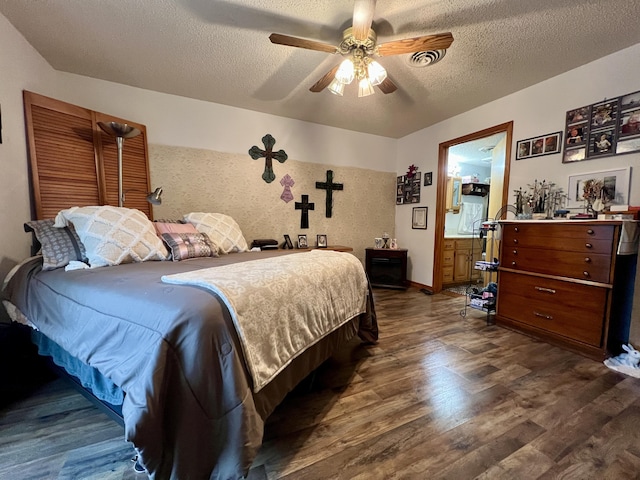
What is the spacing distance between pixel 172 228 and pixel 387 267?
124 inches

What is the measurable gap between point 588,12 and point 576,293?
206 centimetres

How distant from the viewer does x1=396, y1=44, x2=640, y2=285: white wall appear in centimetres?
220

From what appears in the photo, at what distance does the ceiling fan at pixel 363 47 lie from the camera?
5.32 ft

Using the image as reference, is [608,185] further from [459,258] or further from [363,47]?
[363,47]

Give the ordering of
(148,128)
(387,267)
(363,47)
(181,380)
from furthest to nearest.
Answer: (387,267), (148,128), (363,47), (181,380)

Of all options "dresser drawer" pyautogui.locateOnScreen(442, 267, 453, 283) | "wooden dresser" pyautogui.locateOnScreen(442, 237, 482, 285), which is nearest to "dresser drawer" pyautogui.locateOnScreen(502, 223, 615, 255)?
"wooden dresser" pyautogui.locateOnScreen(442, 237, 482, 285)

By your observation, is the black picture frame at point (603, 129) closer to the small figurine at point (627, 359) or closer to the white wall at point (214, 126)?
the small figurine at point (627, 359)

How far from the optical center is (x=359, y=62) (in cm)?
197

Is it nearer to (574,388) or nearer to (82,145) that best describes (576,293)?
(574,388)

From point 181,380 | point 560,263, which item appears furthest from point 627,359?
point 181,380

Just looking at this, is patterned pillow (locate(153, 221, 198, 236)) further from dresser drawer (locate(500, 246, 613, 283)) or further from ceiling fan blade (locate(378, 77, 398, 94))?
dresser drawer (locate(500, 246, 613, 283))

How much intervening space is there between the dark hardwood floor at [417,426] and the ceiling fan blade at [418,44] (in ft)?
7.32

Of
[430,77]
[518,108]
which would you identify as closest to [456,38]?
[430,77]

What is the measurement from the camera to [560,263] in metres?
2.23
